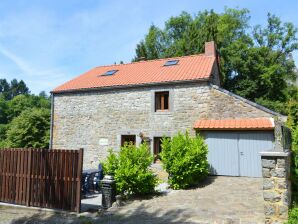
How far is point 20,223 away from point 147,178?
3930mm

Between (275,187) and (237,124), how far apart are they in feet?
22.0

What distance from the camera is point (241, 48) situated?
26891 mm

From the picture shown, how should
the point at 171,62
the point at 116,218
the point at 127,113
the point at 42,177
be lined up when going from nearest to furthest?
the point at 116,218 → the point at 42,177 → the point at 127,113 → the point at 171,62

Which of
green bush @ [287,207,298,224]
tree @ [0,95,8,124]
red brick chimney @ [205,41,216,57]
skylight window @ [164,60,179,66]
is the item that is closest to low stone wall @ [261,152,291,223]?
green bush @ [287,207,298,224]

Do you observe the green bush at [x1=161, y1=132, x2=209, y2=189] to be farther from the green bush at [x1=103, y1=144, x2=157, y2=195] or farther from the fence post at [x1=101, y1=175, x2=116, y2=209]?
the fence post at [x1=101, y1=175, x2=116, y2=209]

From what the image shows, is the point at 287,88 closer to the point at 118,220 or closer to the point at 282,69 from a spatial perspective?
the point at 282,69

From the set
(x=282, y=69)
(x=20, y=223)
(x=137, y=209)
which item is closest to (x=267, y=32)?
(x=282, y=69)

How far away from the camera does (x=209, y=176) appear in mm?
12352

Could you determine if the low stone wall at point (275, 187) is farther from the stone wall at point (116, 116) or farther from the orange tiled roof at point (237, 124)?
the stone wall at point (116, 116)

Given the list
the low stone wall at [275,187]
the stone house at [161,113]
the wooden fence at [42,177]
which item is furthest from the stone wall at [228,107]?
the wooden fence at [42,177]

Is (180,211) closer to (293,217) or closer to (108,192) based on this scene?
(108,192)

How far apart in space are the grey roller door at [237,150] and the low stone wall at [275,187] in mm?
6442

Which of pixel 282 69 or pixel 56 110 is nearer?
pixel 56 110

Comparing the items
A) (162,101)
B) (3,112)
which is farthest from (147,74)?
(3,112)
